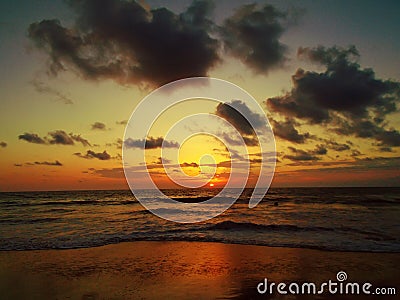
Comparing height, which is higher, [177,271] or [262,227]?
[262,227]

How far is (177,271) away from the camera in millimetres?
10641

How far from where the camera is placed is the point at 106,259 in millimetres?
12695

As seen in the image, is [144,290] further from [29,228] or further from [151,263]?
[29,228]

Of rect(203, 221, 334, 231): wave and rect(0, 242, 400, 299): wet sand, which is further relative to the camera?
rect(203, 221, 334, 231): wave

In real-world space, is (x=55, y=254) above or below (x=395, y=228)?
below

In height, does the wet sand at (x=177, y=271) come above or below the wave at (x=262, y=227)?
below

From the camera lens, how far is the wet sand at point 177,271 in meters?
8.71

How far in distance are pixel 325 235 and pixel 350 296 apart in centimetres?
1083

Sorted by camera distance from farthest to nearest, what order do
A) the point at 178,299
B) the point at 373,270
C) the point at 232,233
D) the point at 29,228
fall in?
1. the point at 29,228
2. the point at 232,233
3. the point at 373,270
4. the point at 178,299

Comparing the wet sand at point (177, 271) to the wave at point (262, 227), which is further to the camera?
the wave at point (262, 227)

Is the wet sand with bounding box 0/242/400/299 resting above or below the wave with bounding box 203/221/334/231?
below

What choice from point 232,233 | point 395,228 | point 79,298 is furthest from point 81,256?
point 395,228

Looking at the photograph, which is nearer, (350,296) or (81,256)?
(350,296)

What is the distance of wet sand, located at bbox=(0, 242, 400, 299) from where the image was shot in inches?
343
